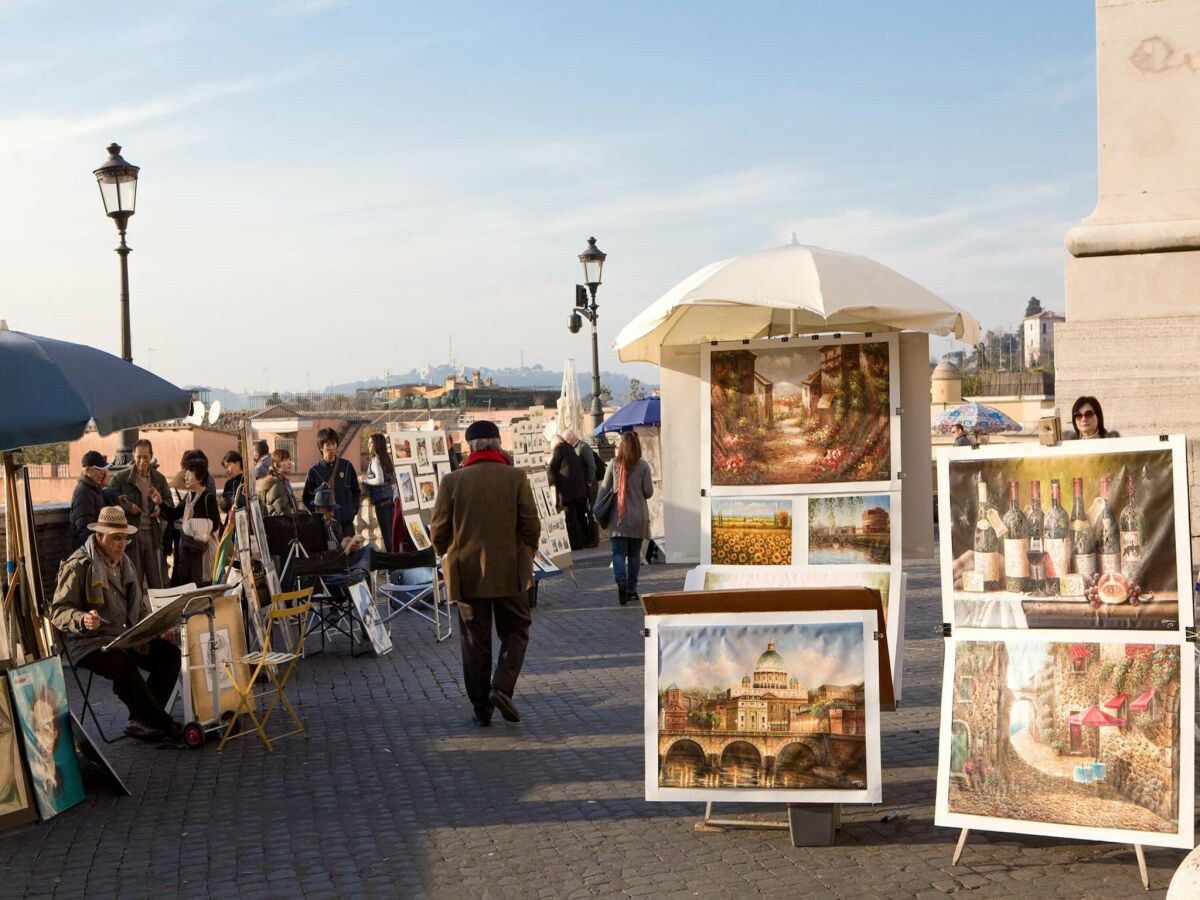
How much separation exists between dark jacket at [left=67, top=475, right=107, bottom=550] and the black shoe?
14.6 ft

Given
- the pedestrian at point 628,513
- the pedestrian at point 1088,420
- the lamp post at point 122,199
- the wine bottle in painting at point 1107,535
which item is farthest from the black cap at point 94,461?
the wine bottle in painting at point 1107,535

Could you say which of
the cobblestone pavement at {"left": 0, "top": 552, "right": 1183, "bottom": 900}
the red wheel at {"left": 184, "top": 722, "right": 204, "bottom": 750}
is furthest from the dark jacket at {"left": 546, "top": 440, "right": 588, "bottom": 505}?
the red wheel at {"left": 184, "top": 722, "right": 204, "bottom": 750}

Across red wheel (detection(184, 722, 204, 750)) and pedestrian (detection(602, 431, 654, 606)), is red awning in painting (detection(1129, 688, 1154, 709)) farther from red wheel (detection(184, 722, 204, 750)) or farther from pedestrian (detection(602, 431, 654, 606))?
pedestrian (detection(602, 431, 654, 606))

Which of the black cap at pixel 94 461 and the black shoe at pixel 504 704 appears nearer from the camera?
the black shoe at pixel 504 704

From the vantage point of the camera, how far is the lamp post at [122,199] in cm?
1462

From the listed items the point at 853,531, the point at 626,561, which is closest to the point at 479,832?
the point at 853,531

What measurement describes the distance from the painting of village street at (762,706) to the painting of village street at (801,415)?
1762mm

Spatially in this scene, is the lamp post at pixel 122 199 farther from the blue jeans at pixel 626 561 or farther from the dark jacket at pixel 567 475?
the dark jacket at pixel 567 475

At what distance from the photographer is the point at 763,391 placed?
25.0 ft

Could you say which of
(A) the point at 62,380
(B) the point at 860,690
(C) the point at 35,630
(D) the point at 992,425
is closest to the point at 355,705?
(C) the point at 35,630

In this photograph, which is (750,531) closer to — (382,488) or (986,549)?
(986,549)

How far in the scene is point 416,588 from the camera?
1372cm

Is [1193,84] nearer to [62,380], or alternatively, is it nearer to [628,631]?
[62,380]

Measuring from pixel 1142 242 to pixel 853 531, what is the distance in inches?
80.1
